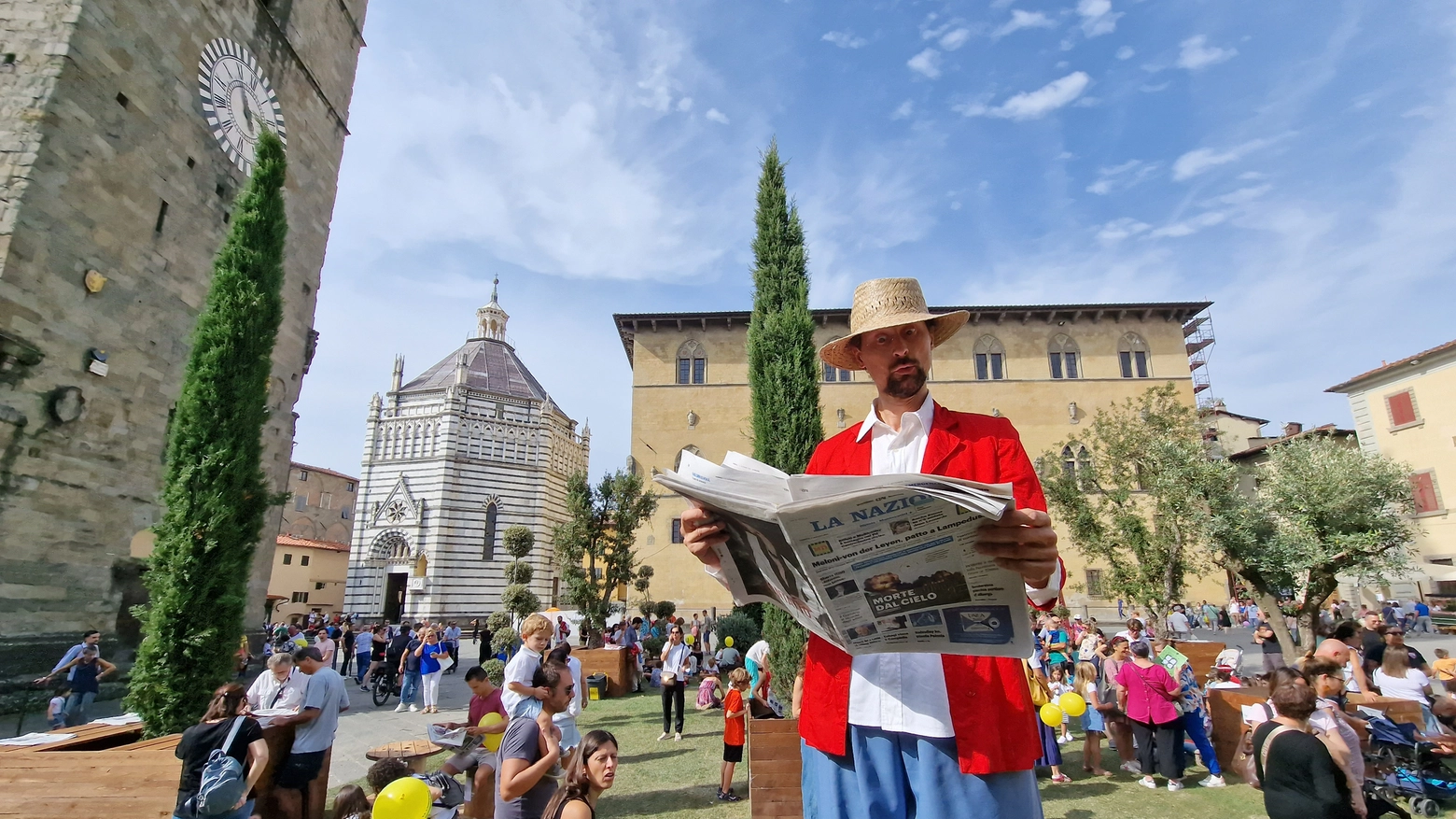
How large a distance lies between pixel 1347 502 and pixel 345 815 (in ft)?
69.3

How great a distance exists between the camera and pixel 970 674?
2.06m

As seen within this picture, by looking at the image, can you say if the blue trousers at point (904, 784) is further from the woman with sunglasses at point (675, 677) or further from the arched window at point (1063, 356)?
the arched window at point (1063, 356)

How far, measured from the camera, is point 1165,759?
7629 mm

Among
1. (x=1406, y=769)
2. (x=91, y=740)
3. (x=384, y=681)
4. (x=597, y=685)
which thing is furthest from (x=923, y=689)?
(x=384, y=681)

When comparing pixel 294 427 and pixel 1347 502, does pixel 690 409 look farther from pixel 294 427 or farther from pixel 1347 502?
pixel 1347 502

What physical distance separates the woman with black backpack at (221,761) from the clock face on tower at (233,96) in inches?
469

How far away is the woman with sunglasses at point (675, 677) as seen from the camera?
34.2 ft

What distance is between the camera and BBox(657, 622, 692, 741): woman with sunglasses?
1042cm

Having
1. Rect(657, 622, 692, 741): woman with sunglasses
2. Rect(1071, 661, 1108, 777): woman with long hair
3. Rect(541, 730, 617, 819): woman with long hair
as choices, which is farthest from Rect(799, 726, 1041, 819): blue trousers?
Rect(657, 622, 692, 741): woman with sunglasses

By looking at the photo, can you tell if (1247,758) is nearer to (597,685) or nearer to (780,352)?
(780,352)

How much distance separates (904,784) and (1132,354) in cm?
3426

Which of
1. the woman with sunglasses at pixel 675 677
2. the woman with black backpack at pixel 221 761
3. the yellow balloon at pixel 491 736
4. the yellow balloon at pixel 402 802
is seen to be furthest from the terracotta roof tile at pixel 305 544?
the yellow balloon at pixel 402 802

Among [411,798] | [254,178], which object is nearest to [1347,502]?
[411,798]

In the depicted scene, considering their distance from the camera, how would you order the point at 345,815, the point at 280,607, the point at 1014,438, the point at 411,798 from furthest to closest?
the point at 280,607, the point at 345,815, the point at 411,798, the point at 1014,438
